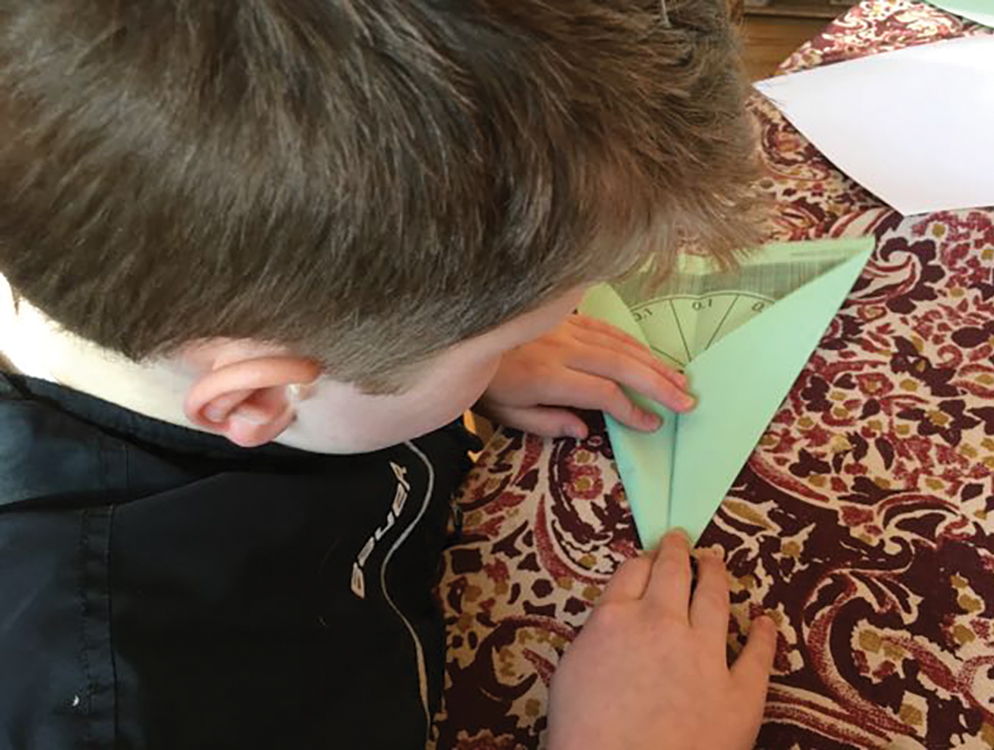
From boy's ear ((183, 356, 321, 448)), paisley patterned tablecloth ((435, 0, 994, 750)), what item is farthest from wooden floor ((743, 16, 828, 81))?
boy's ear ((183, 356, 321, 448))

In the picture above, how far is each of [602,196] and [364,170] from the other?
0.30ft

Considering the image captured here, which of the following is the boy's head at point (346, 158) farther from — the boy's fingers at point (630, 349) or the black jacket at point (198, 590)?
the boy's fingers at point (630, 349)

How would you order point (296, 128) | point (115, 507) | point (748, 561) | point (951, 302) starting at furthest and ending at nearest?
point (951, 302), point (748, 561), point (115, 507), point (296, 128)

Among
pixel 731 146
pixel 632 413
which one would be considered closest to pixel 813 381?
pixel 632 413

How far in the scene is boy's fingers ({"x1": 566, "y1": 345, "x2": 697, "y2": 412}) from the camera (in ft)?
2.32

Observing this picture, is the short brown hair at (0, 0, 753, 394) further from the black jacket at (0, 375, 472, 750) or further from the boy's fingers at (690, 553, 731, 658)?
the boy's fingers at (690, 553, 731, 658)

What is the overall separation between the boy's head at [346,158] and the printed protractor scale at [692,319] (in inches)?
10.6

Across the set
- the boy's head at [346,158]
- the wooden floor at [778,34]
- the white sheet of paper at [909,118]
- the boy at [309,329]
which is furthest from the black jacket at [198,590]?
the wooden floor at [778,34]

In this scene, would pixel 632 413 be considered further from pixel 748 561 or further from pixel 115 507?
pixel 115 507

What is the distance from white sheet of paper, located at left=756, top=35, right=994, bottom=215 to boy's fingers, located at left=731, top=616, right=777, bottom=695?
334mm

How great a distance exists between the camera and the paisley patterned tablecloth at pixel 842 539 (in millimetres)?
606

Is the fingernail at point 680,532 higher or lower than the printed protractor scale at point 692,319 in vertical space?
lower

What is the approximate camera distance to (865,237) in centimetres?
80

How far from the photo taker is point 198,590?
554mm
